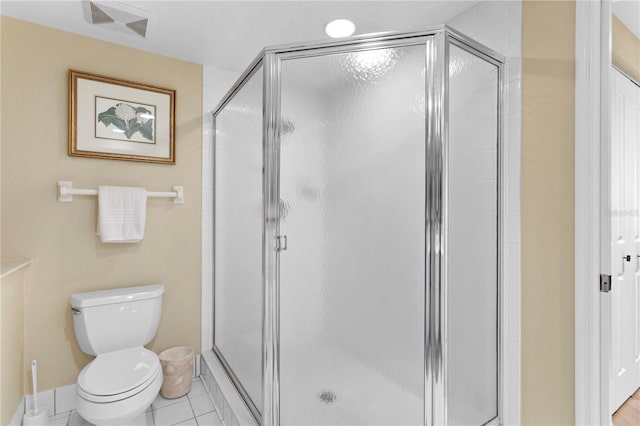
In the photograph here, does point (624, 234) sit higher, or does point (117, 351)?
point (624, 234)

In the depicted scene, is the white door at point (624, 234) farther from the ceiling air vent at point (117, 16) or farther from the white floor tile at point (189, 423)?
the ceiling air vent at point (117, 16)

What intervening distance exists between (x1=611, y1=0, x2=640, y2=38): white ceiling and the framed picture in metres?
2.34

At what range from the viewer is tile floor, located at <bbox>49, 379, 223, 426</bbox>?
1786 mm

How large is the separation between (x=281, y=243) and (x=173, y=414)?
130cm

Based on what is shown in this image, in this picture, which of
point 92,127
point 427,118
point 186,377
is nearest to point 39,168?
point 92,127

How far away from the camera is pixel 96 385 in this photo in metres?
1.53

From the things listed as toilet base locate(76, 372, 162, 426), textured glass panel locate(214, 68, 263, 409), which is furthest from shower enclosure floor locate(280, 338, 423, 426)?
toilet base locate(76, 372, 162, 426)

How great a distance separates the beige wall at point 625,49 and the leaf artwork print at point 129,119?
242 centimetres

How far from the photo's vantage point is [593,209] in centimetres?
124

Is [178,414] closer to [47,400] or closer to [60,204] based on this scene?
[47,400]

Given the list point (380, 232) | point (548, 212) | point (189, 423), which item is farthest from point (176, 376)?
point (548, 212)

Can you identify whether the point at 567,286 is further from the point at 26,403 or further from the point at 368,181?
the point at 26,403

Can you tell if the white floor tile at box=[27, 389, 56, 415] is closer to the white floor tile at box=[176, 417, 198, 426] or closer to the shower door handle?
the white floor tile at box=[176, 417, 198, 426]

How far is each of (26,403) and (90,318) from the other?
57 cm
